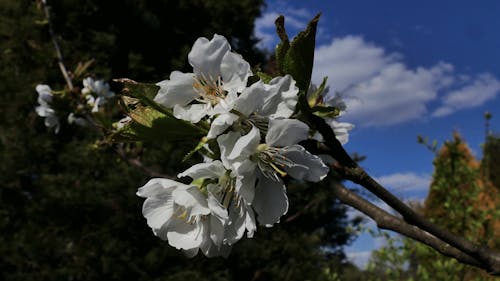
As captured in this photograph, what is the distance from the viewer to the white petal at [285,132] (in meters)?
0.44

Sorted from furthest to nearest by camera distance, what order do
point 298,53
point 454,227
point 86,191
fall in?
point 86,191
point 454,227
point 298,53

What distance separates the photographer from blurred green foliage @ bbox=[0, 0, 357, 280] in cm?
459

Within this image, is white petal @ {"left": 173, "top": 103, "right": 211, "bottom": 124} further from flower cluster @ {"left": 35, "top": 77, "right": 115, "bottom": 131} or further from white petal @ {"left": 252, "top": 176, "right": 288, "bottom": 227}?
flower cluster @ {"left": 35, "top": 77, "right": 115, "bottom": 131}

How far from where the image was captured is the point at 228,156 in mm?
451

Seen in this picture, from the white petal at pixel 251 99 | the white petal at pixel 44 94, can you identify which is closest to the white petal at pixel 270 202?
the white petal at pixel 251 99

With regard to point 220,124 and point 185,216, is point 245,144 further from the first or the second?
point 185,216

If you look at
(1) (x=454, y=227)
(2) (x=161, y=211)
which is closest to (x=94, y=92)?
(2) (x=161, y=211)

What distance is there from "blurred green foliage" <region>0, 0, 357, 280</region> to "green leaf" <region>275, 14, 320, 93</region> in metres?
3.55

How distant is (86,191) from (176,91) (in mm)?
4671

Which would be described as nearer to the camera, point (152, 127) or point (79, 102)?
point (152, 127)

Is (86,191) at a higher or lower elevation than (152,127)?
lower

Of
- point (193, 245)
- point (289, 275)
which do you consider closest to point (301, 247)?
point (289, 275)

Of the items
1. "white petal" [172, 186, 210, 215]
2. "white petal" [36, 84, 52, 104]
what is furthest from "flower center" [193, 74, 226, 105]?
"white petal" [36, 84, 52, 104]

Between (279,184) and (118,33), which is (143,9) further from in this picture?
(279,184)
